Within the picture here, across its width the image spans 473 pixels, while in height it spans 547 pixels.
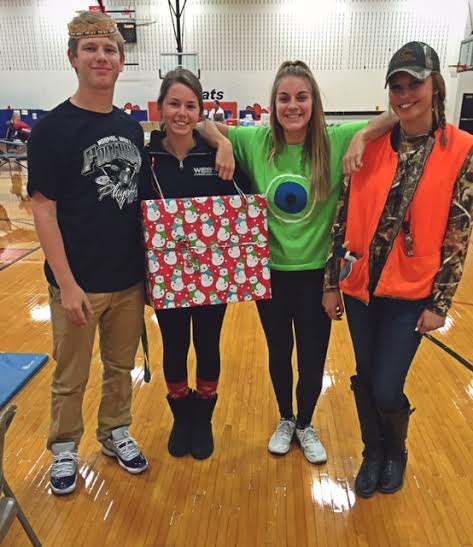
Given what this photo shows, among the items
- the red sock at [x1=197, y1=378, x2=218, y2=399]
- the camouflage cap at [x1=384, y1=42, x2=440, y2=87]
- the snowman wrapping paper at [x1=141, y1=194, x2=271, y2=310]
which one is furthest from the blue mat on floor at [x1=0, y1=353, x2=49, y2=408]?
the camouflage cap at [x1=384, y1=42, x2=440, y2=87]

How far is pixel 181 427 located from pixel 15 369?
4.00 feet

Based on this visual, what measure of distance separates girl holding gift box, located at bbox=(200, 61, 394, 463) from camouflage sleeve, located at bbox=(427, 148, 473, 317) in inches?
13.0

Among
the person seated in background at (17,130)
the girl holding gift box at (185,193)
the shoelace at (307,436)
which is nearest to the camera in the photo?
the girl holding gift box at (185,193)

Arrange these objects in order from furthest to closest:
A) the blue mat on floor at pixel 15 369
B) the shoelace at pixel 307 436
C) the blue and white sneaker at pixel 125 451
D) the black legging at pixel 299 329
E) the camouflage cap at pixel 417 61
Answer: the blue mat on floor at pixel 15 369 → the shoelace at pixel 307 436 → the blue and white sneaker at pixel 125 451 → the black legging at pixel 299 329 → the camouflage cap at pixel 417 61

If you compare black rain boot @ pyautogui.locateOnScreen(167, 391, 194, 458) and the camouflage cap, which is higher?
the camouflage cap

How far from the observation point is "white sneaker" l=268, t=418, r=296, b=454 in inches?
82.0

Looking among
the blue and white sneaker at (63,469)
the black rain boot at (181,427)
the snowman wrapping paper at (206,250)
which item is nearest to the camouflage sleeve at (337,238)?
the snowman wrapping paper at (206,250)

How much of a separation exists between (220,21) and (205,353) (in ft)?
40.0

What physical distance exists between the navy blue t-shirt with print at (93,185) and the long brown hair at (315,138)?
0.59 meters

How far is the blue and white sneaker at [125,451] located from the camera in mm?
1982

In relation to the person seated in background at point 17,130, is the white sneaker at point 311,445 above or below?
below

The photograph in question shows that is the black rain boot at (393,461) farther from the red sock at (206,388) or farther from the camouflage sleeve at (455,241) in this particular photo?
the red sock at (206,388)

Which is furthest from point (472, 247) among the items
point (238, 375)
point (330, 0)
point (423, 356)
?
point (330, 0)

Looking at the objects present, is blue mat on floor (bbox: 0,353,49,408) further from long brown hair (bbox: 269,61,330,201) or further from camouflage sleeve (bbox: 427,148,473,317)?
camouflage sleeve (bbox: 427,148,473,317)
